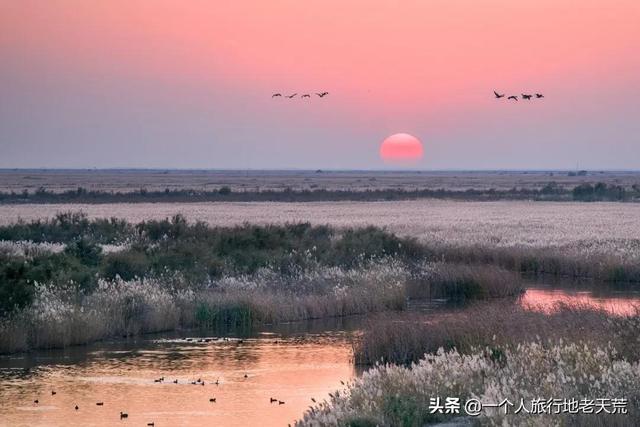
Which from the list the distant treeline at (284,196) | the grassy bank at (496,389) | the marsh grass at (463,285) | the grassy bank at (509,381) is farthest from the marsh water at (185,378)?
the distant treeline at (284,196)

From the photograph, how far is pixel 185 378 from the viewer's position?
20234 mm

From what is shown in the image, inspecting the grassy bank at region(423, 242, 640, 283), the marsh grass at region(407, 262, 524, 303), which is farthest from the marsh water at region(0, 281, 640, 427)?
the grassy bank at region(423, 242, 640, 283)

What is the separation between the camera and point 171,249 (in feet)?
114

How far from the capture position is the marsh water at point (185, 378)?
16938 mm

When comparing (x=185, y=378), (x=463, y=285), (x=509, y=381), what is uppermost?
(x=509, y=381)

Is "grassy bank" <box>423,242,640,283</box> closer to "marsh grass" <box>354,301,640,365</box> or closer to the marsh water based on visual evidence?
the marsh water

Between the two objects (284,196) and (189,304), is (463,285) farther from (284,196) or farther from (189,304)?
(284,196)

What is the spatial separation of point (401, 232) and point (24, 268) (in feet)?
103

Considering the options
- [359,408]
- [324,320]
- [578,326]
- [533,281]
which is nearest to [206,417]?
[359,408]

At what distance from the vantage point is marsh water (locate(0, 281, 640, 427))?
16.9 m

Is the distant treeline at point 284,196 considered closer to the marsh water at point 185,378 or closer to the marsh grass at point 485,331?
the marsh water at point 185,378

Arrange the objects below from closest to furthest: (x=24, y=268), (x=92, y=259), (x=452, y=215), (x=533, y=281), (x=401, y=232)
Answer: (x=24, y=268)
(x=92, y=259)
(x=533, y=281)
(x=401, y=232)
(x=452, y=215)

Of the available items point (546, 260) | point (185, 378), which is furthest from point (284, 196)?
point (185, 378)

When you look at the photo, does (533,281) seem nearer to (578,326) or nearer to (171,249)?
(171,249)
